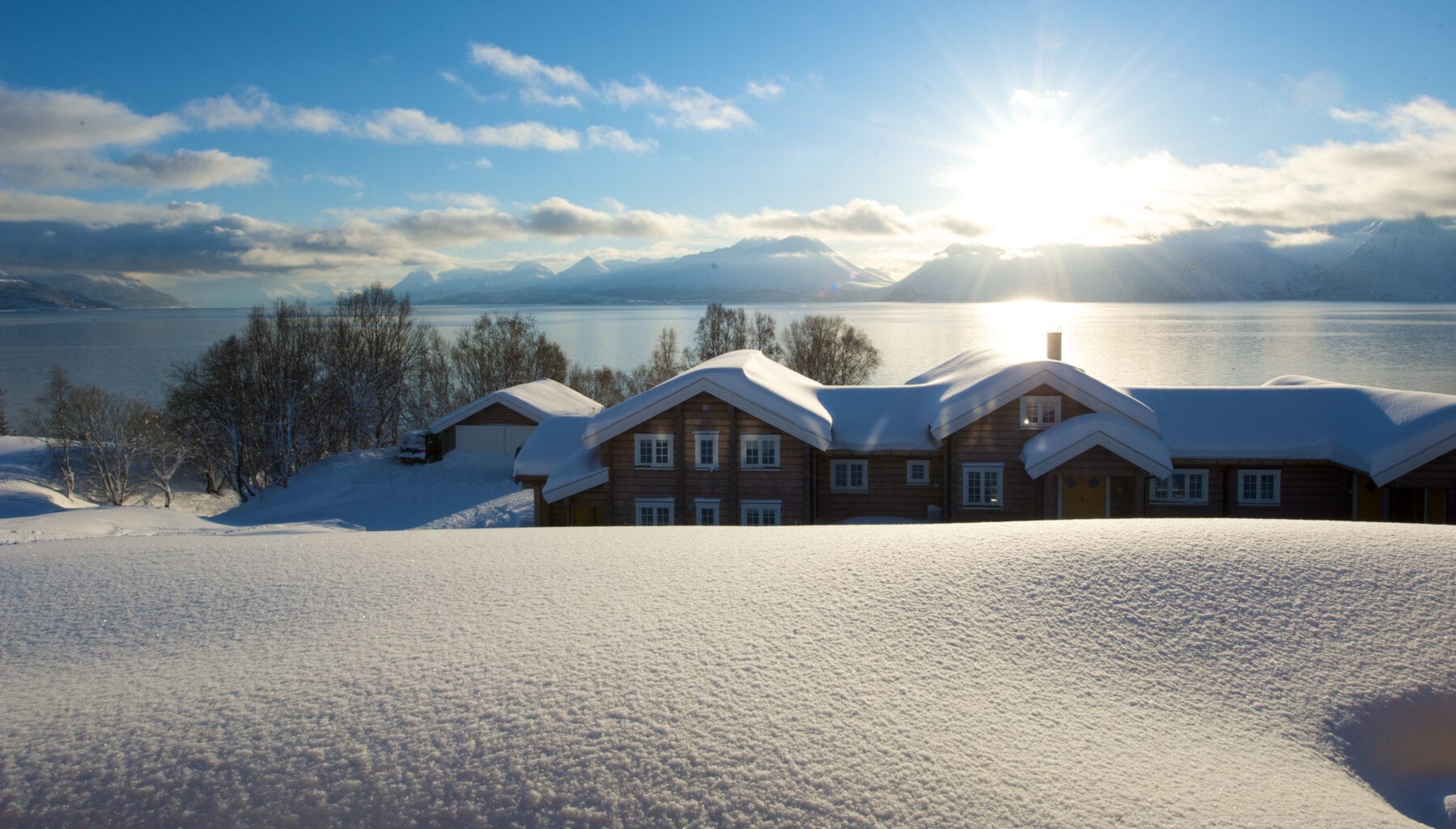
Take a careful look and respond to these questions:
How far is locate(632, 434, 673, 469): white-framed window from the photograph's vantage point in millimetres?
23453

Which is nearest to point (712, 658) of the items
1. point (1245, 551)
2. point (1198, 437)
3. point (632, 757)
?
point (632, 757)

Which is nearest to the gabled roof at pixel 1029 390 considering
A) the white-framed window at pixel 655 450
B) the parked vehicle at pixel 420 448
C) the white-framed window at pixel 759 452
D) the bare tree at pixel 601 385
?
the white-framed window at pixel 759 452

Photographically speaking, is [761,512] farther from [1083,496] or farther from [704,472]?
[1083,496]

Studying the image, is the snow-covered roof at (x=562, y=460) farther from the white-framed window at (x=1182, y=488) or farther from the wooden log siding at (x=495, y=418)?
the white-framed window at (x=1182, y=488)

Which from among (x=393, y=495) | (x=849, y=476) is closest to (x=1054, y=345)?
(x=849, y=476)

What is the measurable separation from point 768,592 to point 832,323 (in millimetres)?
65815

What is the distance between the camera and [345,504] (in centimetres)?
3519

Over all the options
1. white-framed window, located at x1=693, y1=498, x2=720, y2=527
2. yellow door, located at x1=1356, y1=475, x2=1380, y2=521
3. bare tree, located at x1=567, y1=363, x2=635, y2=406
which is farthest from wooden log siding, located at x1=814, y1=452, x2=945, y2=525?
bare tree, located at x1=567, y1=363, x2=635, y2=406

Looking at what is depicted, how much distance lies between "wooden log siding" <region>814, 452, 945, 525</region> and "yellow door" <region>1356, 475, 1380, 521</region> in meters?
11.4

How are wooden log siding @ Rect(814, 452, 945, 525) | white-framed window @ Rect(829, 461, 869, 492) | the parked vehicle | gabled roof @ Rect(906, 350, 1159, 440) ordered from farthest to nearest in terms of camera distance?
the parked vehicle → white-framed window @ Rect(829, 461, 869, 492) → wooden log siding @ Rect(814, 452, 945, 525) → gabled roof @ Rect(906, 350, 1159, 440)

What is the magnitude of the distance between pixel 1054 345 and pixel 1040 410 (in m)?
7.74

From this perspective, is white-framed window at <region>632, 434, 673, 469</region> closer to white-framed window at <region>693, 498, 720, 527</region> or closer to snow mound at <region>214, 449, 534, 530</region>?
white-framed window at <region>693, 498, 720, 527</region>

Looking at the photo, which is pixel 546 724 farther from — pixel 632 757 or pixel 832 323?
pixel 832 323

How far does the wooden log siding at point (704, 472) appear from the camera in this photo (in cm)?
2305
